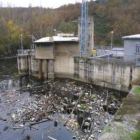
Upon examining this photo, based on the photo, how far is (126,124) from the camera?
8.00 meters

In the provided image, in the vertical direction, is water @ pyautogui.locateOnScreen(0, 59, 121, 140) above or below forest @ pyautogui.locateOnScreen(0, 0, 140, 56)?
below

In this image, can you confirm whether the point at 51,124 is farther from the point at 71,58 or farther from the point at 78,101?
the point at 71,58

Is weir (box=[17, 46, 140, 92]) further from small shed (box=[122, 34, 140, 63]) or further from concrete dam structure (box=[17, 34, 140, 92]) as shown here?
small shed (box=[122, 34, 140, 63])

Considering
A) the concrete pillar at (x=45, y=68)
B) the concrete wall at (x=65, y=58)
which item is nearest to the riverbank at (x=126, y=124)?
the concrete wall at (x=65, y=58)

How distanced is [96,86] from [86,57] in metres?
3.36

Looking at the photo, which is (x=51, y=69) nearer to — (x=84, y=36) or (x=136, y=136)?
(x=84, y=36)

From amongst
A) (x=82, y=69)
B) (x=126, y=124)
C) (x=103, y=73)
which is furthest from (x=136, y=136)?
(x=82, y=69)

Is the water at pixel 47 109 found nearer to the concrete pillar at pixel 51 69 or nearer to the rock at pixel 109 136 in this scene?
the concrete pillar at pixel 51 69

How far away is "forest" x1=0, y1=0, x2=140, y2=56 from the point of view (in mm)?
49531

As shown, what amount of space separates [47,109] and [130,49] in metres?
9.50

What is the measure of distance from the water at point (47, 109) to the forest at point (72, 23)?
28.8 metres

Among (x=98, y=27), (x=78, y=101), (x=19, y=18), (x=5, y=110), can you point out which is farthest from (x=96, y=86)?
(x=19, y=18)

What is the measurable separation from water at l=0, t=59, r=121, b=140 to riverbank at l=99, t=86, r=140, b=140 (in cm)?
270

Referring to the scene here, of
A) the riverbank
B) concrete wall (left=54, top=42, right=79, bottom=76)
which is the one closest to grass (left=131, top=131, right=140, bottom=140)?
the riverbank
